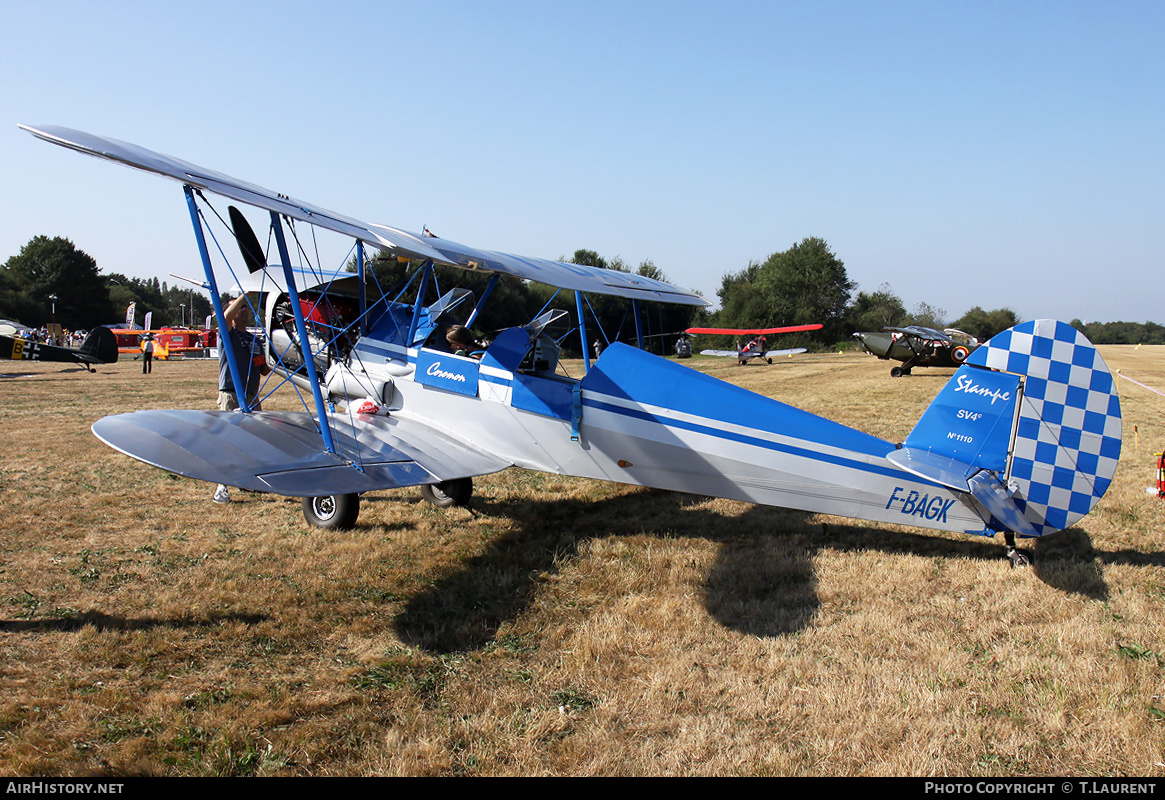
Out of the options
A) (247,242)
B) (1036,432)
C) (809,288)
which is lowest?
(1036,432)

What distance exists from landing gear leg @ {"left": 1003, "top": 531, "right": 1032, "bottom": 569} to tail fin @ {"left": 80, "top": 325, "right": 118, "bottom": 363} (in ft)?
66.7

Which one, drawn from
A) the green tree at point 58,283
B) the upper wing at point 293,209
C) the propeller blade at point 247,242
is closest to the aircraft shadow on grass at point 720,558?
the upper wing at point 293,209

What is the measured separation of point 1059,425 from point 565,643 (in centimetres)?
344

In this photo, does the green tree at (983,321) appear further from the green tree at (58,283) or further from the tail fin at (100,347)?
the green tree at (58,283)

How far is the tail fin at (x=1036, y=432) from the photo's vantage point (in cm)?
442

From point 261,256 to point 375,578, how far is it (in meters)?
3.36

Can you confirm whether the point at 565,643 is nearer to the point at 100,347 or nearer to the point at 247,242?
Answer: the point at 247,242

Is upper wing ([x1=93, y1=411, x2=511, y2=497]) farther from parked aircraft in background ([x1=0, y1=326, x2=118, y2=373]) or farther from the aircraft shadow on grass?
parked aircraft in background ([x1=0, y1=326, x2=118, y2=373])

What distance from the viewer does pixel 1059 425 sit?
448cm

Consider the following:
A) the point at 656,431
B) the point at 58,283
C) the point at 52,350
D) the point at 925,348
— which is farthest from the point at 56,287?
the point at 656,431

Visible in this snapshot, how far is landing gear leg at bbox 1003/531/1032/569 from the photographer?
15.5 feet
